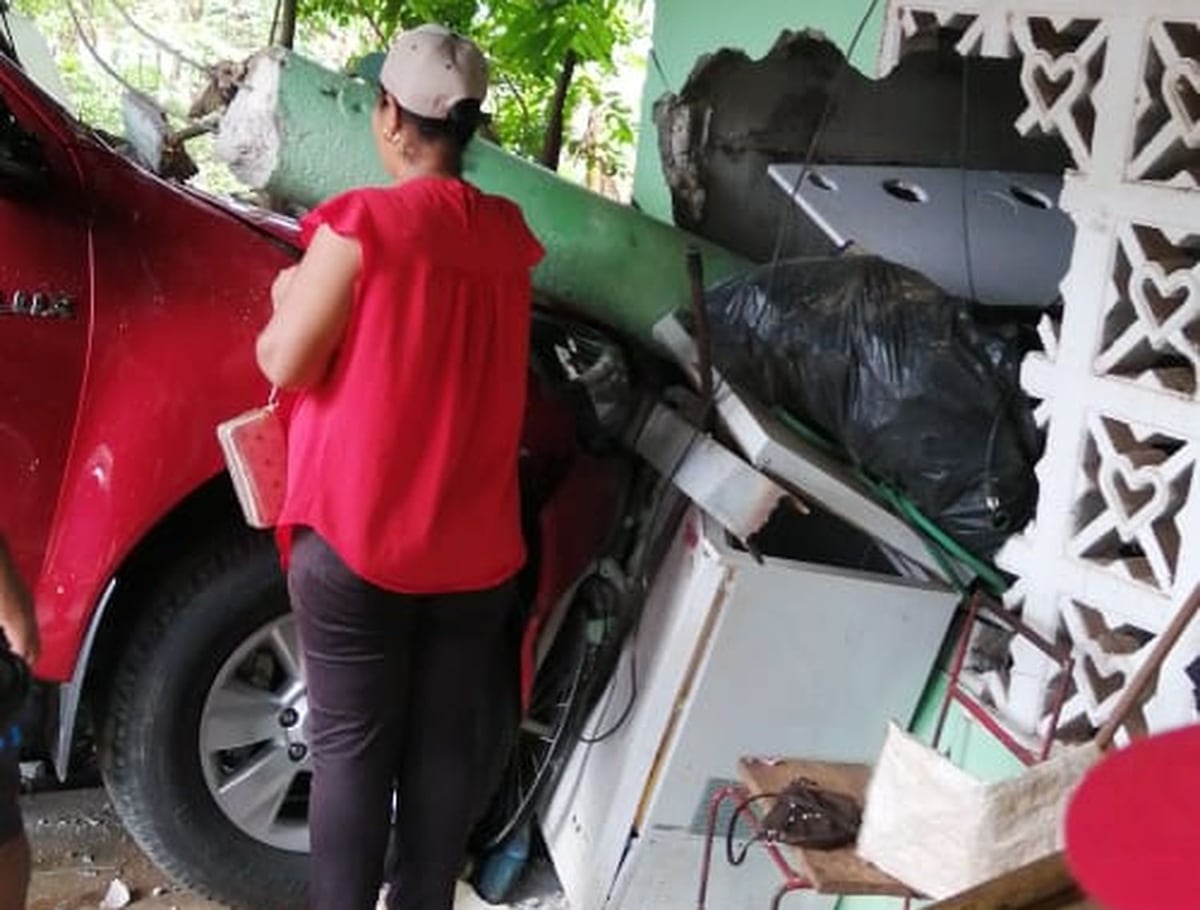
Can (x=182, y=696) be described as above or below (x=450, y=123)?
below

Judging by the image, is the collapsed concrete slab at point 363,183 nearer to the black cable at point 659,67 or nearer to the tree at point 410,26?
the tree at point 410,26

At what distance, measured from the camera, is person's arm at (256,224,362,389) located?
106 inches

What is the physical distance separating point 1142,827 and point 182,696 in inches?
110

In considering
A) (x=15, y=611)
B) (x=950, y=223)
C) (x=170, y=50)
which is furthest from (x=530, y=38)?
(x=15, y=611)

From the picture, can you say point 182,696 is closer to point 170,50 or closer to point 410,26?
point 170,50

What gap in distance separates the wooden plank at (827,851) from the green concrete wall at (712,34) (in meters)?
2.43

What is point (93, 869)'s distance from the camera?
3762mm

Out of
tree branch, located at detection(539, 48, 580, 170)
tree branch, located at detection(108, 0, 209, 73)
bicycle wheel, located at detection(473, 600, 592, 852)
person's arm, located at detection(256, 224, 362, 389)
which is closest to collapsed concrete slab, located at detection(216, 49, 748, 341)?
tree branch, located at detection(108, 0, 209, 73)

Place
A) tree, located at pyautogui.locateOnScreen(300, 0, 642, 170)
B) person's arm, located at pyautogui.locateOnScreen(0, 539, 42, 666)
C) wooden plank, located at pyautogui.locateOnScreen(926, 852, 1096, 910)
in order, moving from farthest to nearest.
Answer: tree, located at pyautogui.locateOnScreen(300, 0, 642, 170) < person's arm, located at pyautogui.locateOnScreen(0, 539, 42, 666) < wooden plank, located at pyautogui.locateOnScreen(926, 852, 1096, 910)

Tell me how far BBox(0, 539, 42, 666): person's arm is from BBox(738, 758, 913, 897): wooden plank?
1.32 metres

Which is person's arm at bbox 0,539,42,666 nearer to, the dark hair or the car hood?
the dark hair

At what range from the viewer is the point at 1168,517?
2.71 meters

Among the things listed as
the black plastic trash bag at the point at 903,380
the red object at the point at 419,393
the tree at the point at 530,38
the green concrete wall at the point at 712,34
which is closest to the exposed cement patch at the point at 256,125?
the red object at the point at 419,393

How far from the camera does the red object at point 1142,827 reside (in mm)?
882
